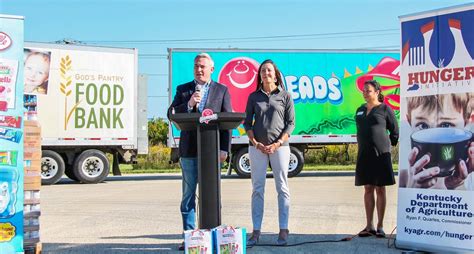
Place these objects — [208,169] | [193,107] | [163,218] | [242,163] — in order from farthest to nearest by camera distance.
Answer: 1. [242,163]
2. [163,218]
3. [193,107]
4. [208,169]

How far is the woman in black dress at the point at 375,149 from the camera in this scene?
6914mm

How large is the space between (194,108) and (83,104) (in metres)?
10.8

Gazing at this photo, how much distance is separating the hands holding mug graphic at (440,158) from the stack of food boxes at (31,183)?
350 centimetres

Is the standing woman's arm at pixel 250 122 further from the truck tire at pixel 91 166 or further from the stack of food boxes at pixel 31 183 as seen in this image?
the truck tire at pixel 91 166

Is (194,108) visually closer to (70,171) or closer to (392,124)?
(392,124)

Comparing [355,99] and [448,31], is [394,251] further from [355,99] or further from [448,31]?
[355,99]

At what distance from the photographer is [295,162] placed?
1731 centimetres

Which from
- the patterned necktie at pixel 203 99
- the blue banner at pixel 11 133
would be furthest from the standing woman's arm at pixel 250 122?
the blue banner at pixel 11 133

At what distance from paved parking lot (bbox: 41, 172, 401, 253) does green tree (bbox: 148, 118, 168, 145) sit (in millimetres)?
24817

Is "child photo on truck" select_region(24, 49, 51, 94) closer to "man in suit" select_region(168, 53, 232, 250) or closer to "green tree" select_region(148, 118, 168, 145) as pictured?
"man in suit" select_region(168, 53, 232, 250)

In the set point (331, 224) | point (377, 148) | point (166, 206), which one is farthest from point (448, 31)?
point (166, 206)

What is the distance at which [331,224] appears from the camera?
8.16 meters

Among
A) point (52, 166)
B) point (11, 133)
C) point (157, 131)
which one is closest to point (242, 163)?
point (52, 166)

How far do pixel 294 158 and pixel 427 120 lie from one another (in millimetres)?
11223
